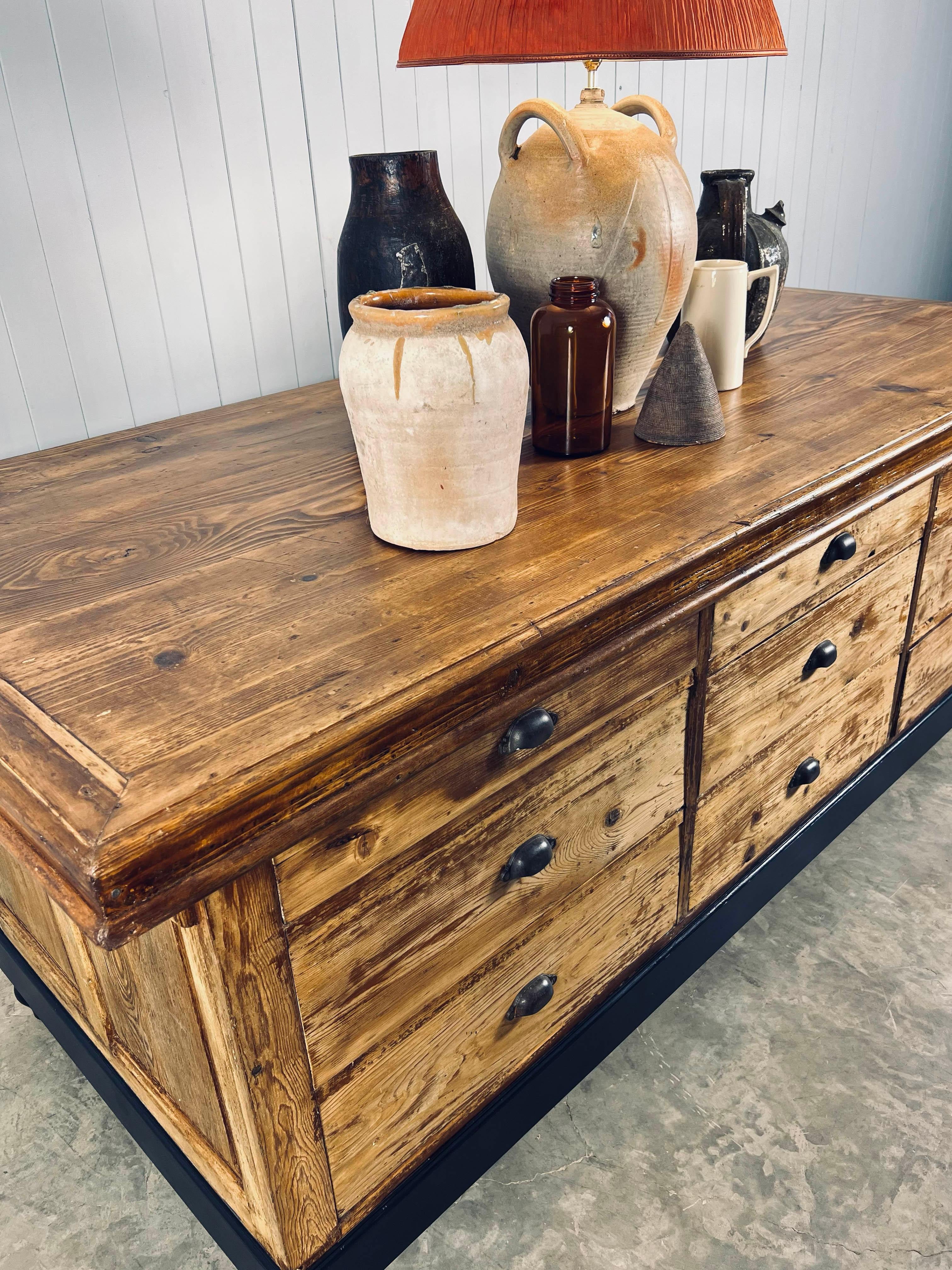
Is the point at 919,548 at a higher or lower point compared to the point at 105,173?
lower

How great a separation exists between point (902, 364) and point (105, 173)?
104 cm

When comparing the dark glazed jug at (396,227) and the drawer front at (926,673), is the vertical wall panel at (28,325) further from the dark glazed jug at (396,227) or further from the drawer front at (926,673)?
the drawer front at (926,673)

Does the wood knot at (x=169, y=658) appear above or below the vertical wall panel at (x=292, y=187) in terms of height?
below

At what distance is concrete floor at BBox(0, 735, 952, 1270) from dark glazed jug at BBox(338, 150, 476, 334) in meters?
0.93

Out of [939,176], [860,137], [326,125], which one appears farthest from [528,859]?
[939,176]

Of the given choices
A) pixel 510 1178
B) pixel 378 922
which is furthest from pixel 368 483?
pixel 510 1178

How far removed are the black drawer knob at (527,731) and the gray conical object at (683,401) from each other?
0.42 meters

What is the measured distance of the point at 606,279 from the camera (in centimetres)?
99

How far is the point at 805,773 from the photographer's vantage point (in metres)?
1.14

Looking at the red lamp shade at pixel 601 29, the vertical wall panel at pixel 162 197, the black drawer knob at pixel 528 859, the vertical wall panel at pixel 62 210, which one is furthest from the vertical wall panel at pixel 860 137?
the black drawer knob at pixel 528 859

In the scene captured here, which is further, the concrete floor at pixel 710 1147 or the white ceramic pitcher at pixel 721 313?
the white ceramic pitcher at pixel 721 313

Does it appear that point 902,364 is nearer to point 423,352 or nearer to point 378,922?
point 423,352

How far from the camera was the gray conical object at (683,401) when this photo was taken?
0.98 metres

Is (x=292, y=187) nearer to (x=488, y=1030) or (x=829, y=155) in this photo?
(x=488, y=1030)
